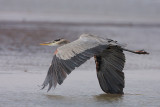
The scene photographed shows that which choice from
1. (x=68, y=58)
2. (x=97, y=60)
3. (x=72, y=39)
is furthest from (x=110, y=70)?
(x=72, y=39)

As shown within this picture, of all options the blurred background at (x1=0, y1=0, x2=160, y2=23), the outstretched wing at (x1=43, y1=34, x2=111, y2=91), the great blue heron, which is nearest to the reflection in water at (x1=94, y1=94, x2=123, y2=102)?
the great blue heron

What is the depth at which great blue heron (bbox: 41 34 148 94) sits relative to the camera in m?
7.14

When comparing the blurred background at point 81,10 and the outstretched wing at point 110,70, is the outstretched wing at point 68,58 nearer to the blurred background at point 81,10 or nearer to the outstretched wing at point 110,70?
the outstretched wing at point 110,70

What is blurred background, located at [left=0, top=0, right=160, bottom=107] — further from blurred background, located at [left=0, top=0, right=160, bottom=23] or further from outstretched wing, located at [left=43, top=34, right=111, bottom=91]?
outstretched wing, located at [left=43, top=34, right=111, bottom=91]

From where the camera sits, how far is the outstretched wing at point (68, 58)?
709 centimetres

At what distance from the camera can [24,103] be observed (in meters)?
6.96

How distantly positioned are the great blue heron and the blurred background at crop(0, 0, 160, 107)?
0.27 m

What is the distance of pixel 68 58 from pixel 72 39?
349 inches

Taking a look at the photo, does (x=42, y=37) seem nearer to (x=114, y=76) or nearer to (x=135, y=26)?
(x=135, y=26)

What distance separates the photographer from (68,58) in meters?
7.19

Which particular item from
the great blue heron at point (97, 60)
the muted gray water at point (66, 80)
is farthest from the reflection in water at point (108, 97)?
the great blue heron at point (97, 60)

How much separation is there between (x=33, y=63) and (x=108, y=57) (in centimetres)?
314

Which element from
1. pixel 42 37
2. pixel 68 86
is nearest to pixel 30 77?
pixel 68 86

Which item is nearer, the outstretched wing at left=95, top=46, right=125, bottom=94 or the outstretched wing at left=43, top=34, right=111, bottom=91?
the outstretched wing at left=43, top=34, right=111, bottom=91
